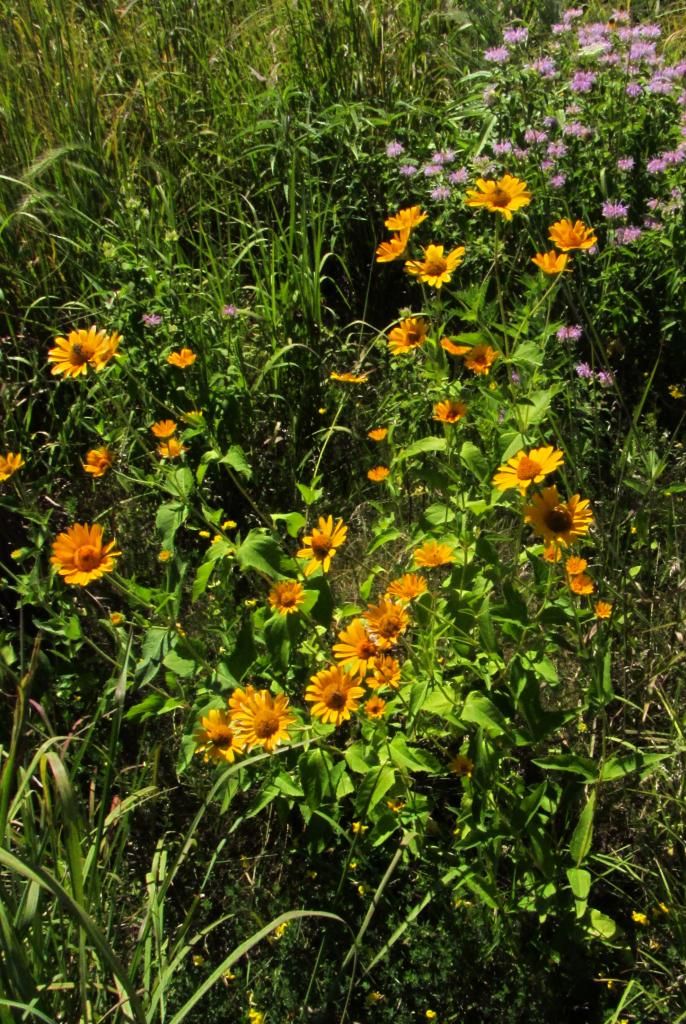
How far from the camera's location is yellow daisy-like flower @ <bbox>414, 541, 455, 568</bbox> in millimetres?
1729

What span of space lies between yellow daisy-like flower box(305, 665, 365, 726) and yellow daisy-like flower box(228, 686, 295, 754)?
49 mm

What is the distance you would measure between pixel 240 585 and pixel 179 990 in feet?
3.41

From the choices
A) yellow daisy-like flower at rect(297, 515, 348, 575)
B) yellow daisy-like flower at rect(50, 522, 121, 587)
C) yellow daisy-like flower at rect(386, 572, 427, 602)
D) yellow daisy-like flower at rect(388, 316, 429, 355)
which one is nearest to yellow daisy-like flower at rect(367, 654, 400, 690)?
yellow daisy-like flower at rect(386, 572, 427, 602)

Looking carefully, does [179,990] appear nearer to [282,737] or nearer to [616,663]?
[282,737]

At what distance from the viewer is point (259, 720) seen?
1.56m

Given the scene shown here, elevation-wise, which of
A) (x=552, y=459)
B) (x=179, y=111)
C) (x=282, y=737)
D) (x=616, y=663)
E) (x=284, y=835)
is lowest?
(x=284, y=835)

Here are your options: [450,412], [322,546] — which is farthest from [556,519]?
[322,546]

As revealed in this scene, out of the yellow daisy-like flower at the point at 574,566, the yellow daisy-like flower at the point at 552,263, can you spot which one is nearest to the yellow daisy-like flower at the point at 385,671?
the yellow daisy-like flower at the point at 574,566

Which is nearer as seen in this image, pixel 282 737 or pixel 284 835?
pixel 282 737

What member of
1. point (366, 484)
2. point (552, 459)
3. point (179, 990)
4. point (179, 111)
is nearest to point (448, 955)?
point (179, 990)

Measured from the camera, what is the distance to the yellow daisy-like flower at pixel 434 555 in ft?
5.67

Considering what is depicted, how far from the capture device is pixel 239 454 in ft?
6.57

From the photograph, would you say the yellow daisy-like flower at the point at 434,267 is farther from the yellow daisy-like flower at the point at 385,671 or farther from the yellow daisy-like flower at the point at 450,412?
the yellow daisy-like flower at the point at 385,671

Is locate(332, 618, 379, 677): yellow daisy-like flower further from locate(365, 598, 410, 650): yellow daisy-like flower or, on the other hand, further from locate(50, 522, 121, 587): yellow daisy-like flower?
locate(50, 522, 121, 587): yellow daisy-like flower
